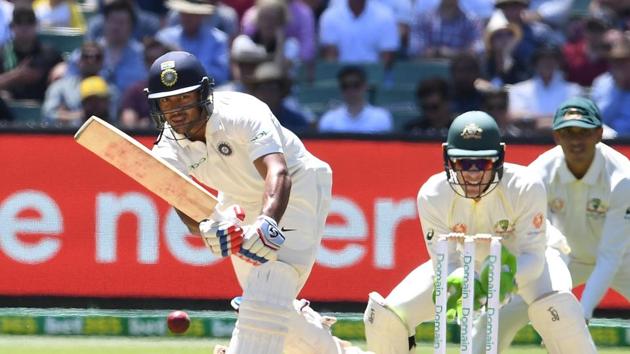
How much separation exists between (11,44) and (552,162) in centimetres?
487

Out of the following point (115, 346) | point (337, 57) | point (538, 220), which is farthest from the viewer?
point (337, 57)

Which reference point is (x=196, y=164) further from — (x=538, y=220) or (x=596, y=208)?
(x=596, y=208)

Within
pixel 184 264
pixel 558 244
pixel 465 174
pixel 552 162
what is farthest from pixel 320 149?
pixel 465 174

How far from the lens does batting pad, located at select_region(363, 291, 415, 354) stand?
214 inches

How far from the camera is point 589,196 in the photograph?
22.0 feet

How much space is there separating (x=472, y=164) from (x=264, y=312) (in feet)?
3.03

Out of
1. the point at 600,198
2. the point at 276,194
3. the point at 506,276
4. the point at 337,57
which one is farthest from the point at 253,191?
the point at 337,57

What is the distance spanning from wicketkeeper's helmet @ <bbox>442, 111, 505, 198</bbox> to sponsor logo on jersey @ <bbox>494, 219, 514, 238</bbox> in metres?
0.17

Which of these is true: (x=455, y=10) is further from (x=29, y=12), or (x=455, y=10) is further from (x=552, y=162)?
(x=552, y=162)

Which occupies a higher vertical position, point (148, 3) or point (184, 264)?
point (148, 3)

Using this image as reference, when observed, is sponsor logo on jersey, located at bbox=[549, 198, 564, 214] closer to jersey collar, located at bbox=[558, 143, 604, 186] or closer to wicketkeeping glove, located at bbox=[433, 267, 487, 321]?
jersey collar, located at bbox=[558, 143, 604, 186]

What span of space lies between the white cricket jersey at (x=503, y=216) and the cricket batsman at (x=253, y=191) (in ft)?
1.39

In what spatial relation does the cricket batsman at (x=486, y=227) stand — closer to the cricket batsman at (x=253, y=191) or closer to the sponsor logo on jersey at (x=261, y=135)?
the cricket batsman at (x=253, y=191)

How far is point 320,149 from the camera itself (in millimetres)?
8125
